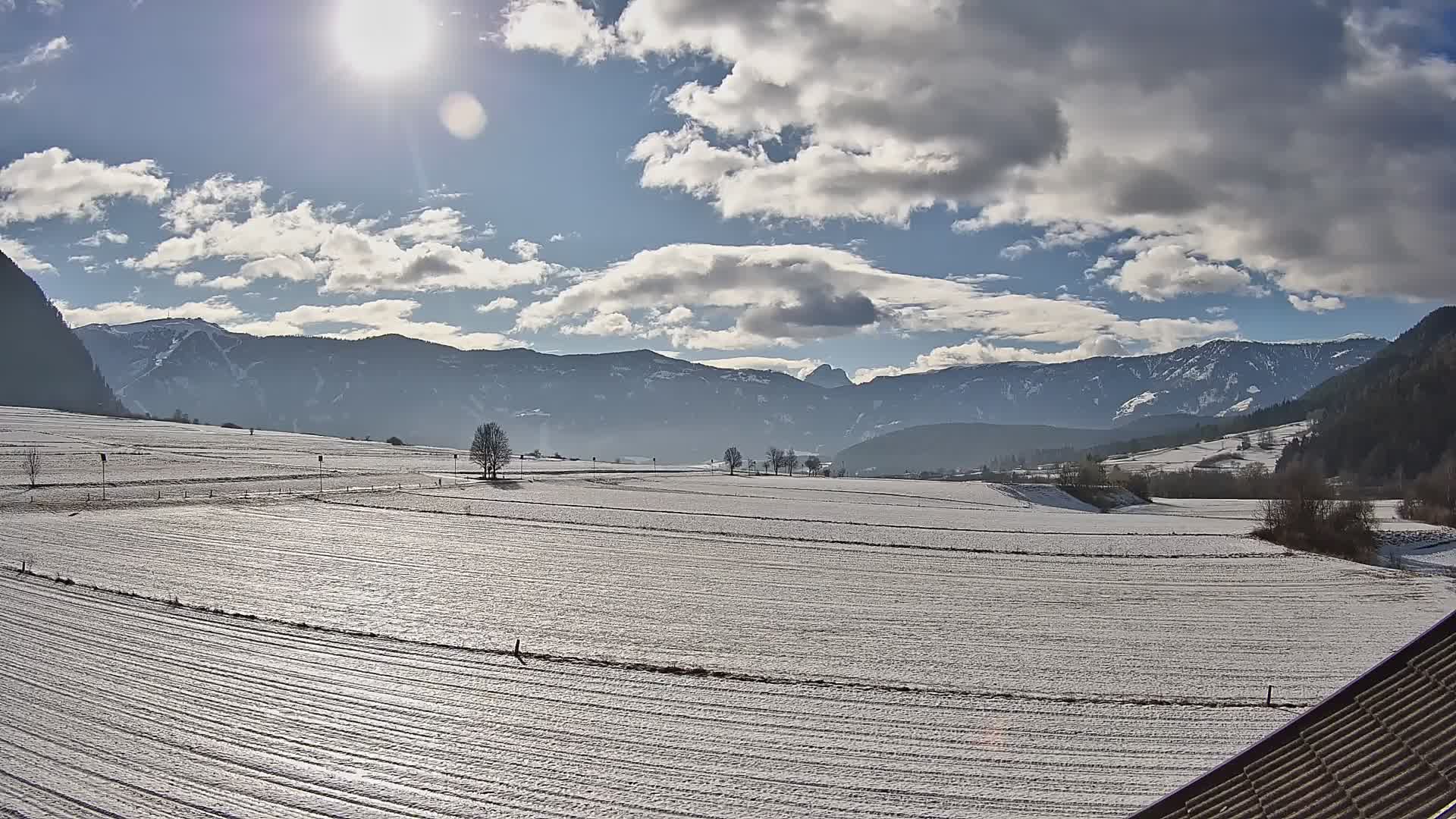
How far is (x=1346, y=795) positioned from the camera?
870cm

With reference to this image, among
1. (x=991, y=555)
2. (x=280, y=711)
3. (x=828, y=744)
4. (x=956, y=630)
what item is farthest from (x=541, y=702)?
(x=991, y=555)

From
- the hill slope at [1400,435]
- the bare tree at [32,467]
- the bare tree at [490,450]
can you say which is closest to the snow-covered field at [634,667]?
the bare tree at [32,467]

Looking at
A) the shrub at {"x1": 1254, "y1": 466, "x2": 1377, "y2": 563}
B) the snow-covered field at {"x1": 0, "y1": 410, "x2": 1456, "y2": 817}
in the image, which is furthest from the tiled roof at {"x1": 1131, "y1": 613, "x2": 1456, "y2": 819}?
the shrub at {"x1": 1254, "y1": 466, "x2": 1377, "y2": 563}

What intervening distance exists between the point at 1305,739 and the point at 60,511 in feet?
243

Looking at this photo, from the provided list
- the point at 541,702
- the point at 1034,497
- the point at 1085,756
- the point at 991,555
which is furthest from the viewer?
the point at 1034,497

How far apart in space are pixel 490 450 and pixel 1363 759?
121939 mm

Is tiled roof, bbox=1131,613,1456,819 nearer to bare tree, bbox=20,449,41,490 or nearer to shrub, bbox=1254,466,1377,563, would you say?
shrub, bbox=1254,466,1377,563

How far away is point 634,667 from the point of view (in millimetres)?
A: 26516

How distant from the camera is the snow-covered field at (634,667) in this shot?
17.5 m

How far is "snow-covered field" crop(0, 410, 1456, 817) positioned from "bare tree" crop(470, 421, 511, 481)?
59.7 m

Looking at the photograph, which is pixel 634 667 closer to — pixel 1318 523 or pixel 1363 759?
pixel 1363 759

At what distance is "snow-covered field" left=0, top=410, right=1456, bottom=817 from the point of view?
17.5 m

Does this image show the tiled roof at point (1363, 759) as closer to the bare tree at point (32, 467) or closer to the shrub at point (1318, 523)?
the shrub at point (1318, 523)

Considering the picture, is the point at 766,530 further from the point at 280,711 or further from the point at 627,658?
the point at 280,711
